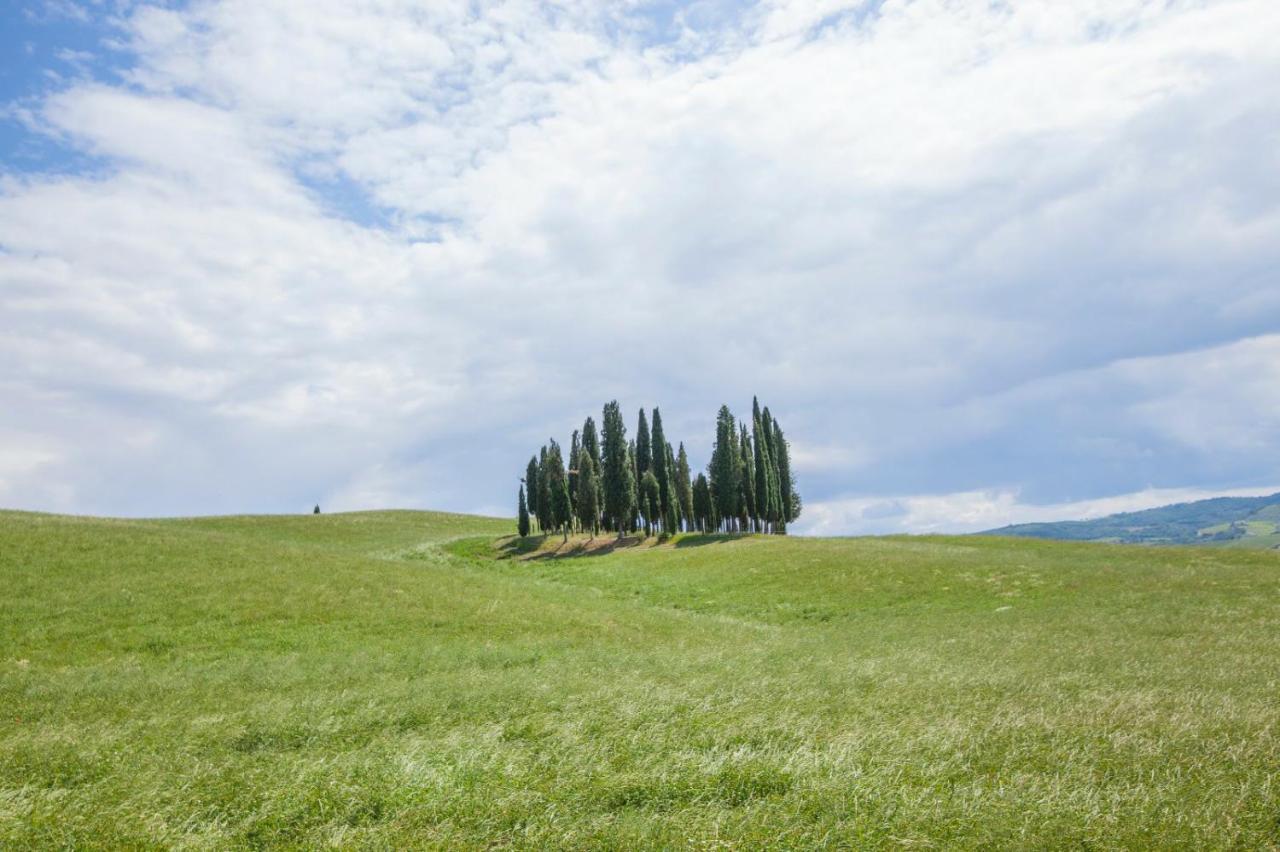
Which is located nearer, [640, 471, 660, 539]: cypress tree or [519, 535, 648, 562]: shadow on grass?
[519, 535, 648, 562]: shadow on grass

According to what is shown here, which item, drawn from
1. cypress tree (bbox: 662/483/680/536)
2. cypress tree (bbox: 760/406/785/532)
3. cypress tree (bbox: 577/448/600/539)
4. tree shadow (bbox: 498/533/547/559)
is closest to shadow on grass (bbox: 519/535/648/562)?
tree shadow (bbox: 498/533/547/559)

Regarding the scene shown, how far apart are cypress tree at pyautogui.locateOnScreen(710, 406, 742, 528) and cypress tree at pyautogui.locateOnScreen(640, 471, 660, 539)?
807 centimetres

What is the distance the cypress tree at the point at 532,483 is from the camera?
100m

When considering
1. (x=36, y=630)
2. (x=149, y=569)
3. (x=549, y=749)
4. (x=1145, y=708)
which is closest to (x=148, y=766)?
(x=549, y=749)

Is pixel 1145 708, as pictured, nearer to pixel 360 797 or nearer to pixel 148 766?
pixel 360 797

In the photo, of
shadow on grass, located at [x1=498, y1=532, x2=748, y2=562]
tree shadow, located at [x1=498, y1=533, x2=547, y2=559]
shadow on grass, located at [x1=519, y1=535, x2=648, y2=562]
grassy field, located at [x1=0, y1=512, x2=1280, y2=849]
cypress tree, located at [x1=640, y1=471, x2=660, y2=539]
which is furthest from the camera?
cypress tree, located at [x1=640, y1=471, x2=660, y2=539]

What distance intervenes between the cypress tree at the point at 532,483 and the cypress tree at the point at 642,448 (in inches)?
603

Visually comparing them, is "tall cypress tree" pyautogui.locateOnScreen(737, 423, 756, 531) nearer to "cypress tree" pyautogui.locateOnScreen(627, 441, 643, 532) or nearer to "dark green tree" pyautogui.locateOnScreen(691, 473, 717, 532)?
"dark green tree" pyautogui.locateOnScreen(691, 473, 717, 532)

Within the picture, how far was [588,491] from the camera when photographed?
92312 mm

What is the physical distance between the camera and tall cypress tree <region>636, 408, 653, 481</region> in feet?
326

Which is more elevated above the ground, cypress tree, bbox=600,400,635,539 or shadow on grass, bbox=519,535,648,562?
cypress tree, bbox=600,400,635,539

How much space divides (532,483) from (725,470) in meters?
30.6

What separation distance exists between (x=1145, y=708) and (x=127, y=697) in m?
20.7

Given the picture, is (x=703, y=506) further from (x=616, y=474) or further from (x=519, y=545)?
(x=519, y=545)
